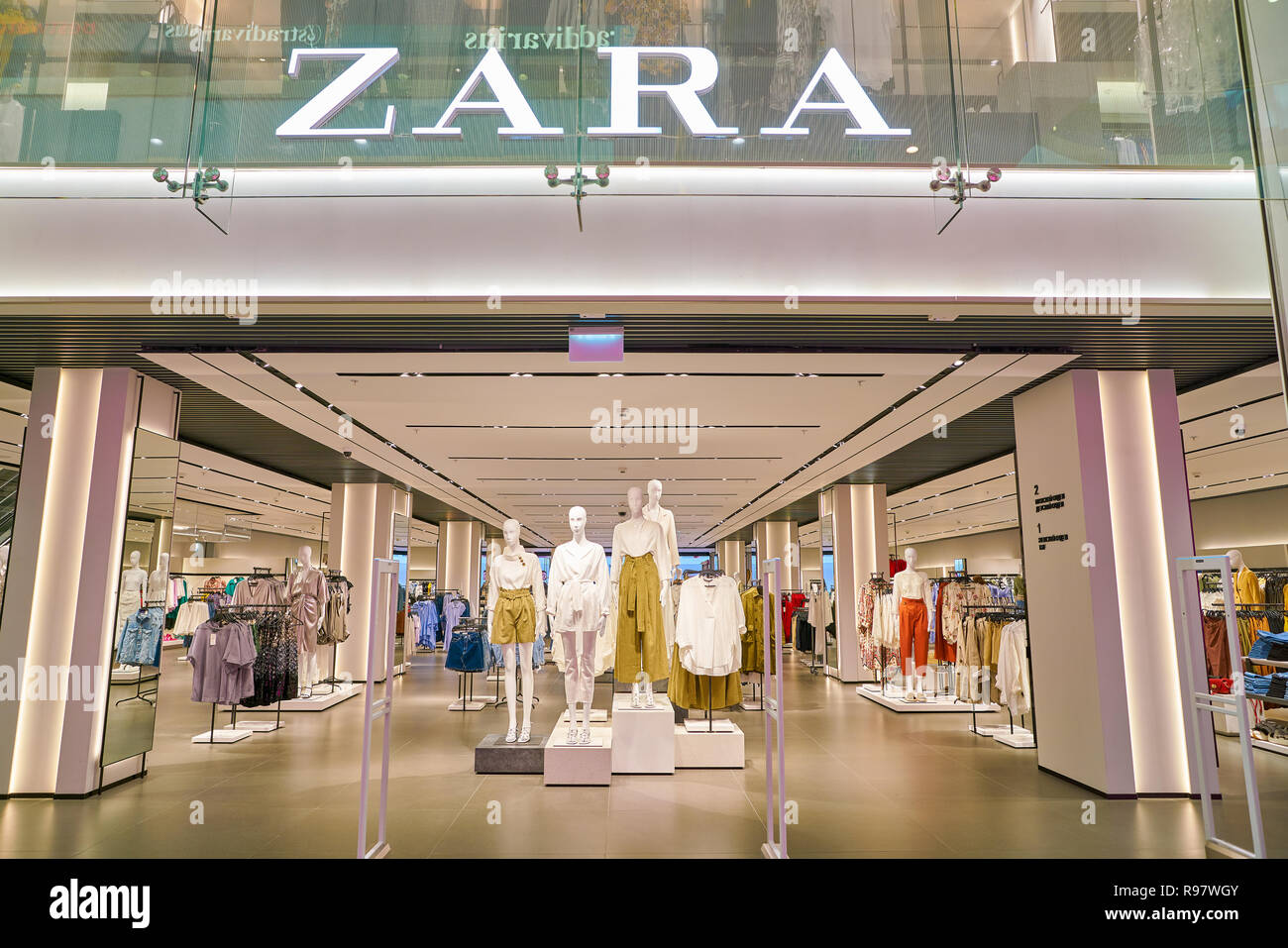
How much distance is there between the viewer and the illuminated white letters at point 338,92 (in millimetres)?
4492

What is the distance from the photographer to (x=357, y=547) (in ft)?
38.3

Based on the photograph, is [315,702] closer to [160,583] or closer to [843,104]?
[160,583]

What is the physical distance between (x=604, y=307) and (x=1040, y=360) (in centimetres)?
338

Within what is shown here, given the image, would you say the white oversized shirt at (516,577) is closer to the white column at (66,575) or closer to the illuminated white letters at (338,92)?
the white column at (66,575)

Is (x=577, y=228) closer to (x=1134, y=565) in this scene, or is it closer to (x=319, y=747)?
(x=1134, y=565)

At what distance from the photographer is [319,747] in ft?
23.2

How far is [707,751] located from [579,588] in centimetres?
192

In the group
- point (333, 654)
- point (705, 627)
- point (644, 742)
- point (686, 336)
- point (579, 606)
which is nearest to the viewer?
point (686, 336)

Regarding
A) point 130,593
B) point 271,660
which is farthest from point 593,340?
point 271,660

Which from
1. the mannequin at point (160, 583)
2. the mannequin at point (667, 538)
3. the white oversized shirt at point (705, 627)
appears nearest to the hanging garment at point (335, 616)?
the mannequin at point (160, 583)

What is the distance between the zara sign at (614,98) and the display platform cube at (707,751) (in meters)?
4.80

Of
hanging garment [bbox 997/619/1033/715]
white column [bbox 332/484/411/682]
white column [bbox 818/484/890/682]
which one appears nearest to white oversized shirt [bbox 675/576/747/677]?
hanging garment [bbox 997/619/1033/715]

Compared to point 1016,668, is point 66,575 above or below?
above
